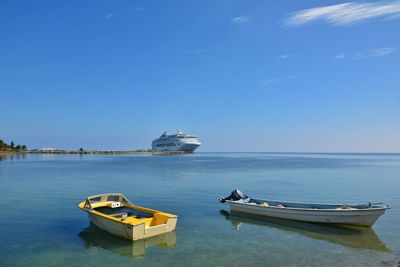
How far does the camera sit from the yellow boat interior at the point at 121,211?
15.7 metres

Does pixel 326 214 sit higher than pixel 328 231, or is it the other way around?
pixel 326 214

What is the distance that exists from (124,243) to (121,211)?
4002mm

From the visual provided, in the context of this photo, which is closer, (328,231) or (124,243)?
(124,243)

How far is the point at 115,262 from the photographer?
12.2 metres

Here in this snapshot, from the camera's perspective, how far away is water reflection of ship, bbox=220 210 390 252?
14.9m

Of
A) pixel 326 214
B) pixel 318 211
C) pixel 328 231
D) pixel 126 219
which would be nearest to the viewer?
pixel 126 219

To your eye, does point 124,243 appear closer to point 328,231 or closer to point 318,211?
point 328,231

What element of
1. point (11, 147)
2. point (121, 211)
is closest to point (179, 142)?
point (11, 147)

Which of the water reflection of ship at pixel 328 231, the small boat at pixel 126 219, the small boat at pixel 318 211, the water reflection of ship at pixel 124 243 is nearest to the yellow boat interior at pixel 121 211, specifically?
the small boat at pixel 126 219

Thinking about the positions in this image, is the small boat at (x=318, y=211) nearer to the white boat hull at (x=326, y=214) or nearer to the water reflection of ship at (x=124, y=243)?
the white boat hull at (x=326, y=214)

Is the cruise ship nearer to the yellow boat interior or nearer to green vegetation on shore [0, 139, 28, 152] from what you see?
green vegetation on shore [0, 139, 28, 152]

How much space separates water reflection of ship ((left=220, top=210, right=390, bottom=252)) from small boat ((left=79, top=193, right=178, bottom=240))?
14.6 ft

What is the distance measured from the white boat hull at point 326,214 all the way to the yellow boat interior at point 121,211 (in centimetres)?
677

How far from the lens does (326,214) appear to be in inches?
697
